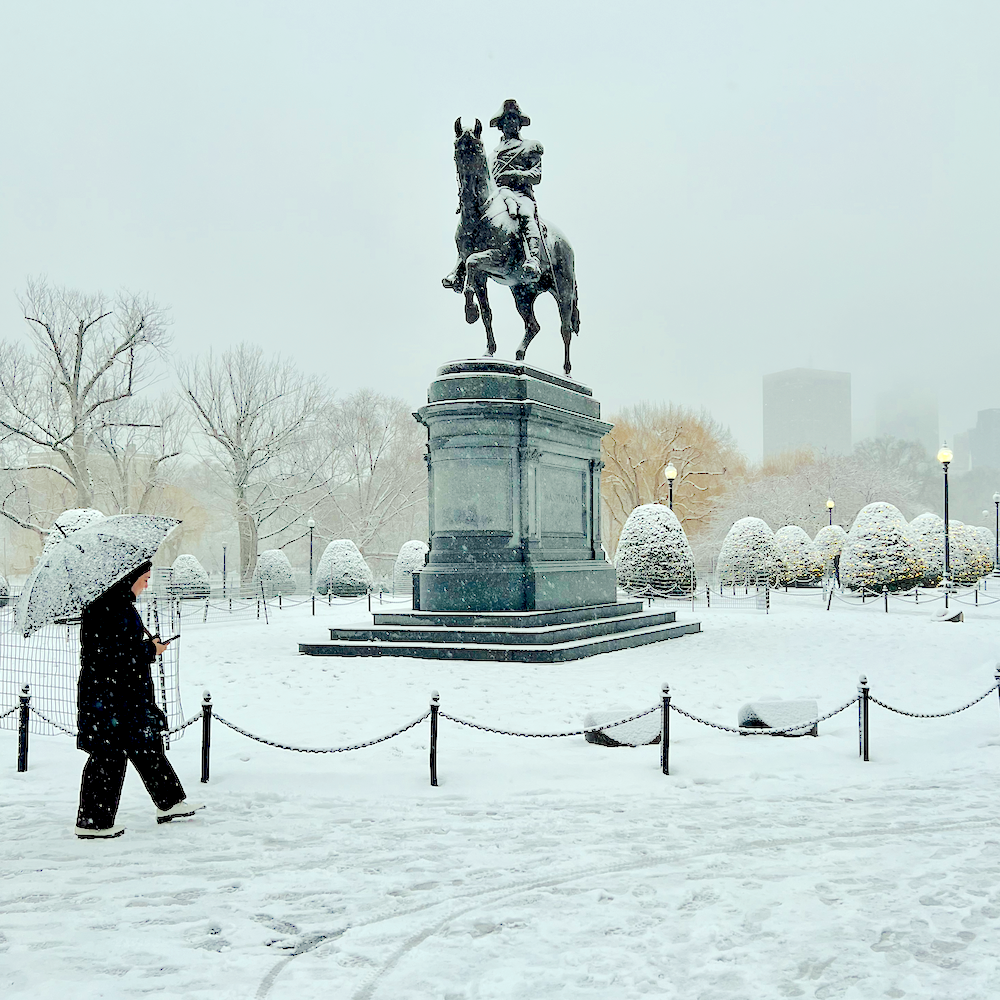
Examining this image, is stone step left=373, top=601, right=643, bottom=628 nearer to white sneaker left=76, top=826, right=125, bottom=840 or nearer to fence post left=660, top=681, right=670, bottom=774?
fence post left=660, top=681, right=670, bottom=774

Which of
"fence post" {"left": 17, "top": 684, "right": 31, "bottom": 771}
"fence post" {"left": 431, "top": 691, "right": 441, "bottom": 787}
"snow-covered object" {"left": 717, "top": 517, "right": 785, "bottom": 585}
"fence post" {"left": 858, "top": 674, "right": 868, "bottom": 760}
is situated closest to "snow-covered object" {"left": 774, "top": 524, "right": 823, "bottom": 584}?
"snow-covered object" {"left": 717, "top": 517, "right": 785, "bottom": 585}

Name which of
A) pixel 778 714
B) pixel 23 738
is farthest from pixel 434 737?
pixel 778 714

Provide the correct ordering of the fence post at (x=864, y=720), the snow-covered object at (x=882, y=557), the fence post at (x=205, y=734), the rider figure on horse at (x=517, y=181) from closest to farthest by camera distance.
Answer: the fence post at (x=205, y=734) < the fence post at (x=864, y=720) < the rider figure on horse at (x=517, y=181) < the snow-covered object at (x=882, y=557)

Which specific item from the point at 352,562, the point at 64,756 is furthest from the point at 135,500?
the point at 64,756

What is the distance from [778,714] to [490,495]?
735 centimetres

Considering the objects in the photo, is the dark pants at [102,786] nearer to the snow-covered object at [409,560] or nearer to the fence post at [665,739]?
the fence post at [665,739]

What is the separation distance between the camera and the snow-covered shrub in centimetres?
4050

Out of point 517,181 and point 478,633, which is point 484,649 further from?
point 517,181

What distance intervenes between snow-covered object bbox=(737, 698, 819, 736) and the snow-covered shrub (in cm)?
3219

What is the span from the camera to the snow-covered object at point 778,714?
936cm

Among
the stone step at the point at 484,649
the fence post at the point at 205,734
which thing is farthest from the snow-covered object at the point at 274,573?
the fence post at the point at 205,734

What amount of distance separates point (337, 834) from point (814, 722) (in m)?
4.82

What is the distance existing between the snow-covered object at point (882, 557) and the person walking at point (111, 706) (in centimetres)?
2810

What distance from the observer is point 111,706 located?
6.12 m
